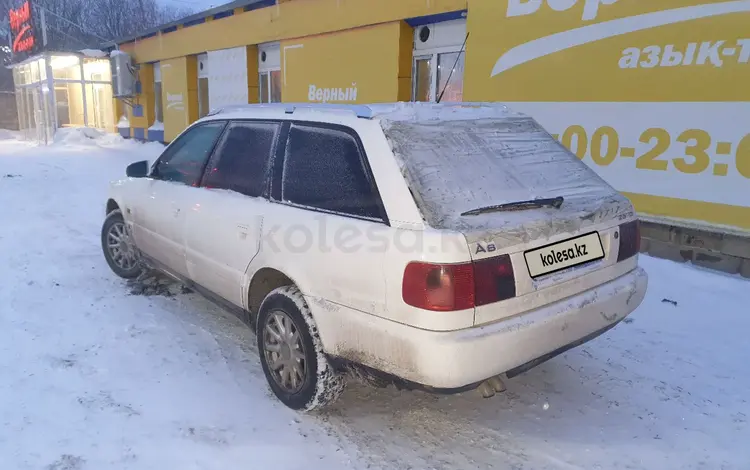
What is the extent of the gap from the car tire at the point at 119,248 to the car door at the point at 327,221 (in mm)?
2270

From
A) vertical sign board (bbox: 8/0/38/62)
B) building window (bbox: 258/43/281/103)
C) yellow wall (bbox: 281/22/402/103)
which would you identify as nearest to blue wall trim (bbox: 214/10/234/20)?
building window (bbox: 258/43/281/103)

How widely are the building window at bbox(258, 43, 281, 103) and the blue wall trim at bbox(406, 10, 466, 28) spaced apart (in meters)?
Result: 4.65

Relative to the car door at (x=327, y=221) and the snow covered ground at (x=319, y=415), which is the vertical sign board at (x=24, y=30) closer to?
the snow covered ground at (x=319, y=415)

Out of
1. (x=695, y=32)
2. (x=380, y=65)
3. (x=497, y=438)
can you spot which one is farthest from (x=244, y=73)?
(x=497, y=438)

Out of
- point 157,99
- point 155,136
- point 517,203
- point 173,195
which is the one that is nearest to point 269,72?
point 155,136

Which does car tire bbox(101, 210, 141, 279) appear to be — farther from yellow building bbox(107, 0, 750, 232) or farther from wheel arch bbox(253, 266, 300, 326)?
yellow building bbox(107, 0, 750, 232)

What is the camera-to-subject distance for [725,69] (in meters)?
5.11

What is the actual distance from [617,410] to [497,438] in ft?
2.64

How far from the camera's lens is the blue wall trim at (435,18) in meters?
7.97

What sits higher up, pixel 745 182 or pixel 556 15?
pixel 556 15

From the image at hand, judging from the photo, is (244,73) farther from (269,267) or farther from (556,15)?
(269,267)

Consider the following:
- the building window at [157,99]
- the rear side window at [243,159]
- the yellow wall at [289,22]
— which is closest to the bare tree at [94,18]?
the building window at [157,99]

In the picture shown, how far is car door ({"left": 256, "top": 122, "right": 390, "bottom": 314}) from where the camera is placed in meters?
2.48

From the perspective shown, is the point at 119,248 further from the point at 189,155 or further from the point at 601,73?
the point at 601,73
